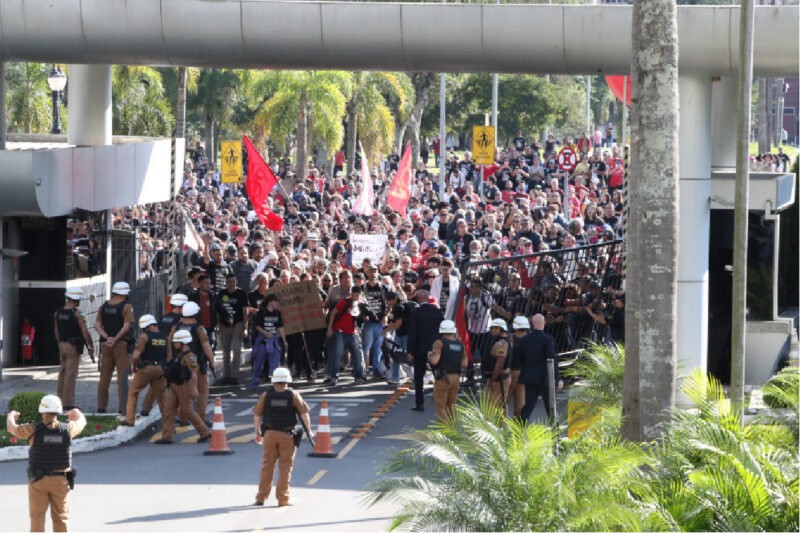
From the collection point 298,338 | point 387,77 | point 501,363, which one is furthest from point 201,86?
point 501,363

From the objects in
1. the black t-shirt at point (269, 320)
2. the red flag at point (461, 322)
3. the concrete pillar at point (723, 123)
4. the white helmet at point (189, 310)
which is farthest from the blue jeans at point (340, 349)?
the concrete pillar at point (723, 123)

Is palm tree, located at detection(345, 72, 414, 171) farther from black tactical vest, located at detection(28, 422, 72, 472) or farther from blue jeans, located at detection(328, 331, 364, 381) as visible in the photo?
black tactical vest, located at detection(28, 422, 72, 472)

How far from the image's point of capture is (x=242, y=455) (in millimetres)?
15773

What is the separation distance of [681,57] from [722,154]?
3671 millimetres

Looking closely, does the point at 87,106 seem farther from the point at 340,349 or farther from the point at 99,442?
the point at 99,442

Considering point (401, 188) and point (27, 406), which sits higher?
point (401, 188)

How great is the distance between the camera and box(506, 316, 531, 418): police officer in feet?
53.2

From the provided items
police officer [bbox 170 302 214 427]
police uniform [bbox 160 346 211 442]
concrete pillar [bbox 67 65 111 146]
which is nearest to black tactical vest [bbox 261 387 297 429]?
police uniform [bbox 160 346 211 442]

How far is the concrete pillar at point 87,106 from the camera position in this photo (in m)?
23.5

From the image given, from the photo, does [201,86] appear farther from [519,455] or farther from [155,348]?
[519,455]

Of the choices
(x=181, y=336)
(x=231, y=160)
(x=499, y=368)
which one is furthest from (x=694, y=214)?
(x=231, y=160)

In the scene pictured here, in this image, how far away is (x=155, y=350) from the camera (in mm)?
16766

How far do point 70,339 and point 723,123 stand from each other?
390 inches

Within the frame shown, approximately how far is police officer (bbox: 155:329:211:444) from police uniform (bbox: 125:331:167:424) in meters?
0.23
